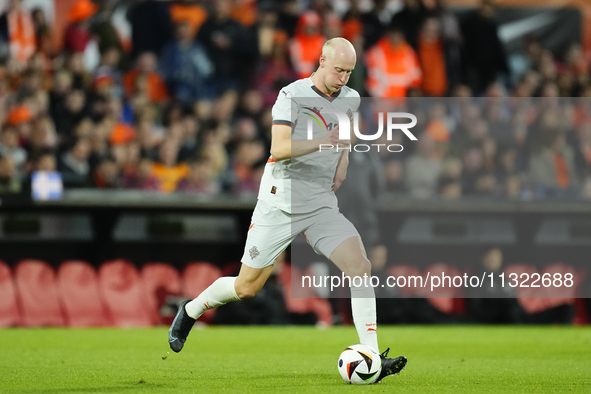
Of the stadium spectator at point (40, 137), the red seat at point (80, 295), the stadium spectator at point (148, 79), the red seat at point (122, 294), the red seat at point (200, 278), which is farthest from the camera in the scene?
the stadium spectator at point (148, 79)

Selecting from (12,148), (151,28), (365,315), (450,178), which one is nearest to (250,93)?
(151,28)

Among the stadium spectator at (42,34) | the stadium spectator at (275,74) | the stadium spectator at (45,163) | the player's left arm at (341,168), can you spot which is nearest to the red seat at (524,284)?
the stadium spectator at (275,74)

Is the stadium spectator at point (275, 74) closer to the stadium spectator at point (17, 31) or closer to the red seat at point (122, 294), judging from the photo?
the stadium spectator at point (17, 31)

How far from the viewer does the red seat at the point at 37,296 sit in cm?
1123

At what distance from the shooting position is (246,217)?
39.2 feet

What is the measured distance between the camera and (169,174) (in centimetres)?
1273

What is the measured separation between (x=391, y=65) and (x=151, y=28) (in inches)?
156

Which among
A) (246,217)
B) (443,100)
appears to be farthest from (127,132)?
(443,100)

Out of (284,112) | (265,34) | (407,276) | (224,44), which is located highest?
(265,34)

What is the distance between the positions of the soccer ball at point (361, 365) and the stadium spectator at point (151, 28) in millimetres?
9869

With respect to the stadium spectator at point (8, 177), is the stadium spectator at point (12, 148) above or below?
above

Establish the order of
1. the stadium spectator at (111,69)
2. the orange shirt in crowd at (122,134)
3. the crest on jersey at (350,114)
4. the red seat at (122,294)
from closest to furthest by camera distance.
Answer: the crest on jersey at (350,114)
the red seat at (122,294)
the orange shirt in crowd at (122,134)
the stadium spectator at (111,69)

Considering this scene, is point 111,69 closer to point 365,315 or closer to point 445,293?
point 445,293

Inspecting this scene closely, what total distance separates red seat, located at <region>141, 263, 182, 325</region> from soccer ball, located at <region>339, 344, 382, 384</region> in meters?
5.76
